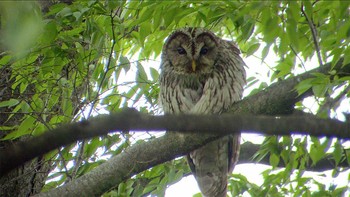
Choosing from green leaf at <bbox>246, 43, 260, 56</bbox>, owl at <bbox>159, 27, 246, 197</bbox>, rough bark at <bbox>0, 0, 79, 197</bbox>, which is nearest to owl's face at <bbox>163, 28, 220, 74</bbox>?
owl at <bbox>159, 27, 246, 197</bbox>

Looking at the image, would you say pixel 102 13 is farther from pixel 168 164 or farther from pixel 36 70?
pixel 168 164

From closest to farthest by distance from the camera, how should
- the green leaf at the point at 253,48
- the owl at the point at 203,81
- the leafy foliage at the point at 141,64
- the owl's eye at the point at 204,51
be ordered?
the leafy foliage at the point at 141,64
the green leaf at the point at 253,48
the owl at the point at 203,81
the owl's eye at the point at 204,51

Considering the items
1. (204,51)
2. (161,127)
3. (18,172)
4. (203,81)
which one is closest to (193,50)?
(204,51)

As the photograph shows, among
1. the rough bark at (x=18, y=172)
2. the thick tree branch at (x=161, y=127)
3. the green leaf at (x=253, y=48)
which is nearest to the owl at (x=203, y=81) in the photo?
the green leaf at (x=253, y=48)

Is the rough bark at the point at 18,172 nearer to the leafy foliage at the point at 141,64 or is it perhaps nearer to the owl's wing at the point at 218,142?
the leafy foliage at the point at 141,64

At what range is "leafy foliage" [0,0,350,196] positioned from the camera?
329cm

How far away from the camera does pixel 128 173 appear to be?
3.75 m

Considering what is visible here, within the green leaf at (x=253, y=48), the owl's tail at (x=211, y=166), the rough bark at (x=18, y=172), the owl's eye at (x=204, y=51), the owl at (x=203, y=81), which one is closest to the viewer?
the rough bark at (x=18, y=172)

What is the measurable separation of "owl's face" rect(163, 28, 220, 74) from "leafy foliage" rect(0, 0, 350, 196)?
11.1 inches

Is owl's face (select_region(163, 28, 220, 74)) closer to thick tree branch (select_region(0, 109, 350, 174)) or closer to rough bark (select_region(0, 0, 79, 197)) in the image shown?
rough bark (select_region(0, 0, 79, 197))

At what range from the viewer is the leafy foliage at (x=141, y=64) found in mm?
3287

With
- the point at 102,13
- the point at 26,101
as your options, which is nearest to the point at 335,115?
the point at 102,13

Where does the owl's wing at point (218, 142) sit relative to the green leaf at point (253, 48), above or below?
below

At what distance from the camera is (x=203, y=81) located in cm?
502
